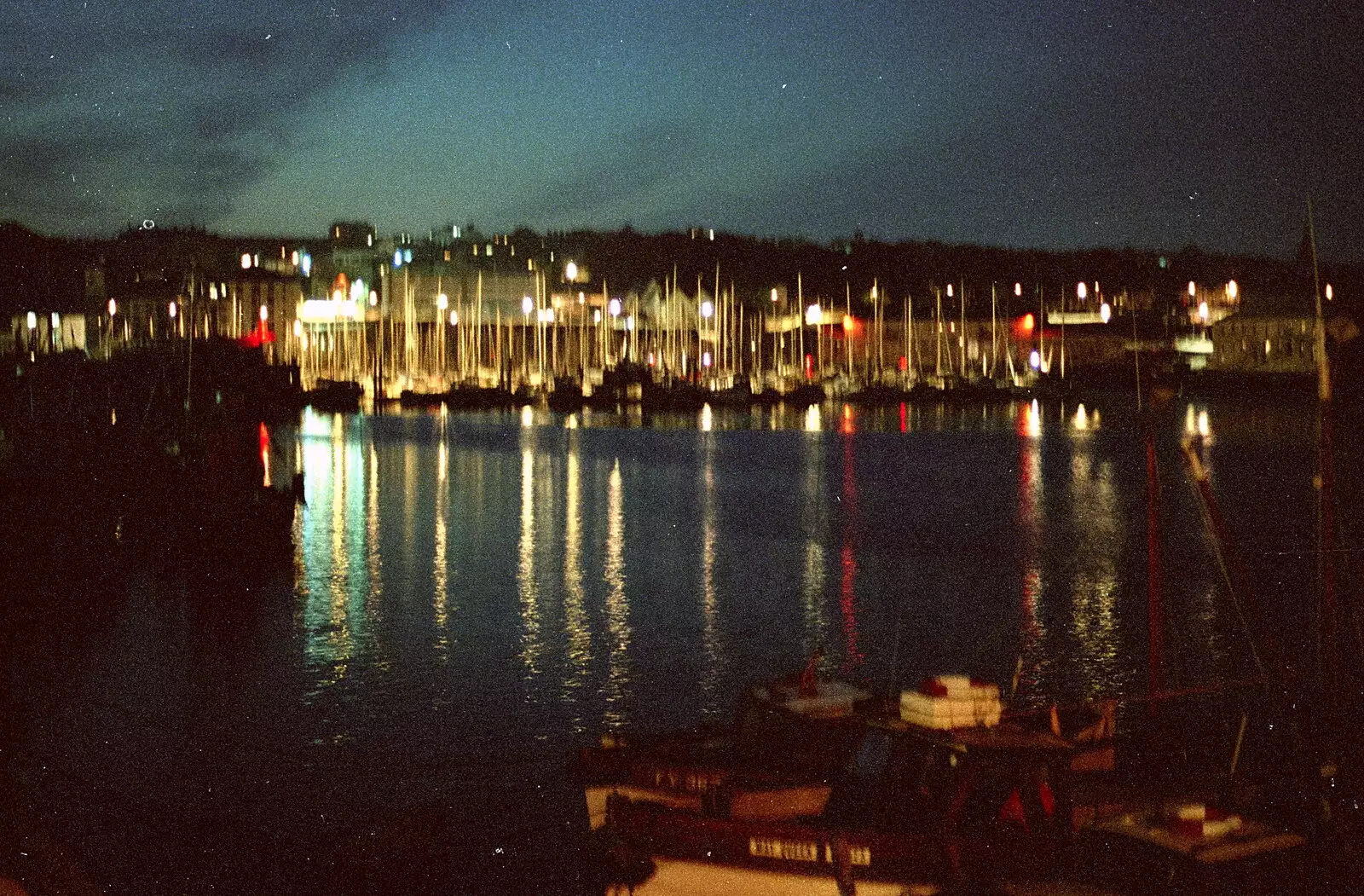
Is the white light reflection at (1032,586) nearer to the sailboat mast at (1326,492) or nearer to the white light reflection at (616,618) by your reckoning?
the sailboat mast at (1326,492)

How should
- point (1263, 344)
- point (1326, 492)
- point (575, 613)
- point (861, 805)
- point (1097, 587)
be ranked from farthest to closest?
point (1263, 344) < point (1097, 587) < point (575, 613) < point (1326, 492) < point (861, 805)

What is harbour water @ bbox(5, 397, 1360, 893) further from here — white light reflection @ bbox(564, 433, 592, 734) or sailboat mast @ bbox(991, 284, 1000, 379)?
sailboat mast @ bbox(991, 284, 1000, 379)

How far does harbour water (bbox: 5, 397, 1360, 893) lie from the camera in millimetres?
8227

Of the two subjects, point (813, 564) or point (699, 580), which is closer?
point (699, 580)

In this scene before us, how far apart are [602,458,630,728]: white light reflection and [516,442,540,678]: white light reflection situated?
0.61 meters

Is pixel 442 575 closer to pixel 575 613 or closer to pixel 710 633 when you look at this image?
pixel 575 613

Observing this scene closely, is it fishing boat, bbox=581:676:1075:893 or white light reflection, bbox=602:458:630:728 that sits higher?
fishing boat, bbox=581:676:1075:893

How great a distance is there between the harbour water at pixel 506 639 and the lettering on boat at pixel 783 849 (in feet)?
5.18

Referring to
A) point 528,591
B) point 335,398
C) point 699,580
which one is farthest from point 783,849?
point 335,398

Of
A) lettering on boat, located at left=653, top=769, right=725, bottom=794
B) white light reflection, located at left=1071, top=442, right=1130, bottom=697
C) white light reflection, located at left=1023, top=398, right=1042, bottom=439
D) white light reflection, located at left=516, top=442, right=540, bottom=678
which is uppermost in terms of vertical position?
white light reflection, located at left=1023, top=398, right=1042, bottom=439

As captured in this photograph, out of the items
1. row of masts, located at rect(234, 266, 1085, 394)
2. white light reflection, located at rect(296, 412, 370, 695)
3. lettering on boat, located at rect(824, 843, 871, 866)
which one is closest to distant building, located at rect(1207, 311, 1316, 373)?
row of masts, located at rect(234, 266, 1085, 394)

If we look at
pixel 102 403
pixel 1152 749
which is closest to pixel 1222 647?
pixel 1152 749

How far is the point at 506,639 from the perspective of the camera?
13.1 m

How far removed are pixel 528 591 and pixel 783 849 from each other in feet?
31.7
